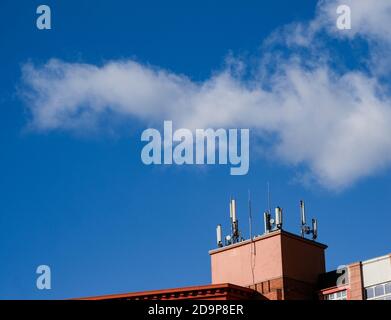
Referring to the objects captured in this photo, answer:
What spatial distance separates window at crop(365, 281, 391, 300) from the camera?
177 feet

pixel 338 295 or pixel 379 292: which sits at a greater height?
pixel 338 295

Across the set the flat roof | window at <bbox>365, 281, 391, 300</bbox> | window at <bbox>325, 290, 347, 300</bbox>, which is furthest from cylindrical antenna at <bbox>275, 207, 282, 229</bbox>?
window at <bbox>365, 281, 391, 300</bbox>

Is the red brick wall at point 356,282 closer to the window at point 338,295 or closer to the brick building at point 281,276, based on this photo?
the brick building at point 281,276

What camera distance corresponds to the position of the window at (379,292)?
2124 inches

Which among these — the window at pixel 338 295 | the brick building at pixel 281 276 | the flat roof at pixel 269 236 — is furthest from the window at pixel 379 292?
the flat roof at pixel 269 236

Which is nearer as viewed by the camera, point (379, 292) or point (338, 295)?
point (379, 292)

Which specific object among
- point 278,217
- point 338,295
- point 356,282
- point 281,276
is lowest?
point 338,295

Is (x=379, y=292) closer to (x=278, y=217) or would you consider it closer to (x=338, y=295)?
(x=338, y=295)

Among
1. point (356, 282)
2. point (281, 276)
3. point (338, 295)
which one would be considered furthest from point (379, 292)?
point (281, 276)

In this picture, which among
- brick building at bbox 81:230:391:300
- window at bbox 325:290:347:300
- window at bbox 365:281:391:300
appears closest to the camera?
window at bbox 365:281:391:300

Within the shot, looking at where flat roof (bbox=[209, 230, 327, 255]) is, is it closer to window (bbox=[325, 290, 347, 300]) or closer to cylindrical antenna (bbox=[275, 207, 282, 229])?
cylindrical antenna (bbox=[275, 207, 282, 229])

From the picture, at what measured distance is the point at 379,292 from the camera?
5453cm
